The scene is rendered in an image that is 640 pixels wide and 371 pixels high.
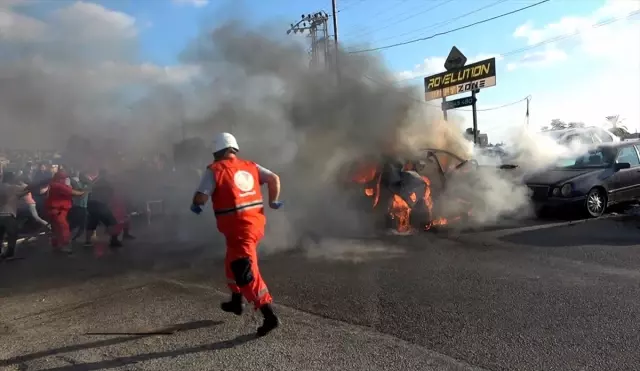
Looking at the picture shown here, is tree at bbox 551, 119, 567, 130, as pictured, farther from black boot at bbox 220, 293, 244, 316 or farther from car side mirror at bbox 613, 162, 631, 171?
black boot at bbox 220, 293, 244, 316

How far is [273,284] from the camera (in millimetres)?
5746

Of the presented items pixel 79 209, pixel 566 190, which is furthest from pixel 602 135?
pixel 79 209

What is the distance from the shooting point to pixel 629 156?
10.2 m

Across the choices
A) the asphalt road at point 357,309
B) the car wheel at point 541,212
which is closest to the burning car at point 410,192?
the asphalt road at point 357,309

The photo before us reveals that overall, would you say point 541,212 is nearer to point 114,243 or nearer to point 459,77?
point 114,243

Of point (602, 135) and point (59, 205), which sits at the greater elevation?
point (602, 135)

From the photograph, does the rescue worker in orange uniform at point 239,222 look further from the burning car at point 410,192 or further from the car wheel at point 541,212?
the car wheel at point 541,212

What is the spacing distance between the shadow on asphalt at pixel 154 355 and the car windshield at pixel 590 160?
868 centimetres

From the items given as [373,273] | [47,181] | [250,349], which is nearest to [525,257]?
[373,273]

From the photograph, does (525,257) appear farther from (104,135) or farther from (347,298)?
(104,135)

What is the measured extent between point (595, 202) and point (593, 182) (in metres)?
0.39

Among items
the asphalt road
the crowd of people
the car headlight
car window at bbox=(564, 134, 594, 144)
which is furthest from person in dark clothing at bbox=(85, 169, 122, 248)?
car window at bbox=(564, 134, 594, 144)

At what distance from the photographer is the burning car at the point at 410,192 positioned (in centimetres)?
873

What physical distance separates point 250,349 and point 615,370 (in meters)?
2.44
